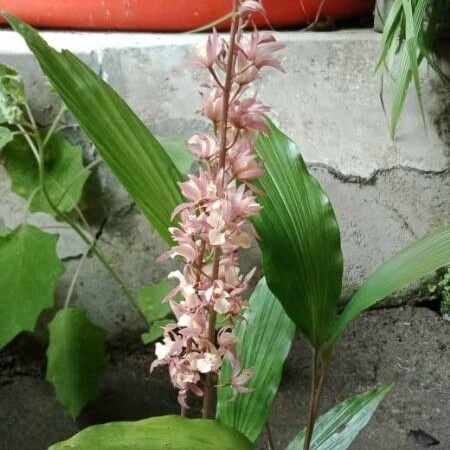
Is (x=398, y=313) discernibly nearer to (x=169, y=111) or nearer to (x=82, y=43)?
(x=169, y=111)

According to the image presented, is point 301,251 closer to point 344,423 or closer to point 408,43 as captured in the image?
point 344,423

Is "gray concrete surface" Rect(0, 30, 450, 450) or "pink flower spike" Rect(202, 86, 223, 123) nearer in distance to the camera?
"pink flower spike" Rect(202, 86, 223, 123)

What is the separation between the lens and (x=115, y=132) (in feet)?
2.06

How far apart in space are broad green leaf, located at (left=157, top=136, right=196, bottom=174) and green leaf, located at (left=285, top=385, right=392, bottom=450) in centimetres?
39

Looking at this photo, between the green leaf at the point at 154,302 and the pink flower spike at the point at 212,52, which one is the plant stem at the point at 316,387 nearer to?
the pink flower spike at the point at 212,52

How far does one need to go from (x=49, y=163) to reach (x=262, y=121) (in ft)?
2.18

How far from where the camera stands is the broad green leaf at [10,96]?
42.3 inches

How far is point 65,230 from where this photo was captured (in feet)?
3.99

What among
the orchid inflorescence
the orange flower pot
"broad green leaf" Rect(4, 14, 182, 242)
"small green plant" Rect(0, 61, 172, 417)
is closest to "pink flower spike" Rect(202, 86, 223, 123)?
the orchid inflorescence

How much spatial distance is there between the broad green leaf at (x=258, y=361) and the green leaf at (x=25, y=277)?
1.15 ft

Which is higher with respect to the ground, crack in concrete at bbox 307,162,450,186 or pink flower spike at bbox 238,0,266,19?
pink flower spike at bbox 238,0,266,19

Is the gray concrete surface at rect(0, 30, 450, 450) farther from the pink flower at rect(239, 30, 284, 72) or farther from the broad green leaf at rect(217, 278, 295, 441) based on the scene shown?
the pink flower at rect(239, 30, 284, 72)

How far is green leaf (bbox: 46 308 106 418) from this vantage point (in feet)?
3.45

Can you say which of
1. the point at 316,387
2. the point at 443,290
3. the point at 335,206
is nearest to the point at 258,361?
the point at 316,387
